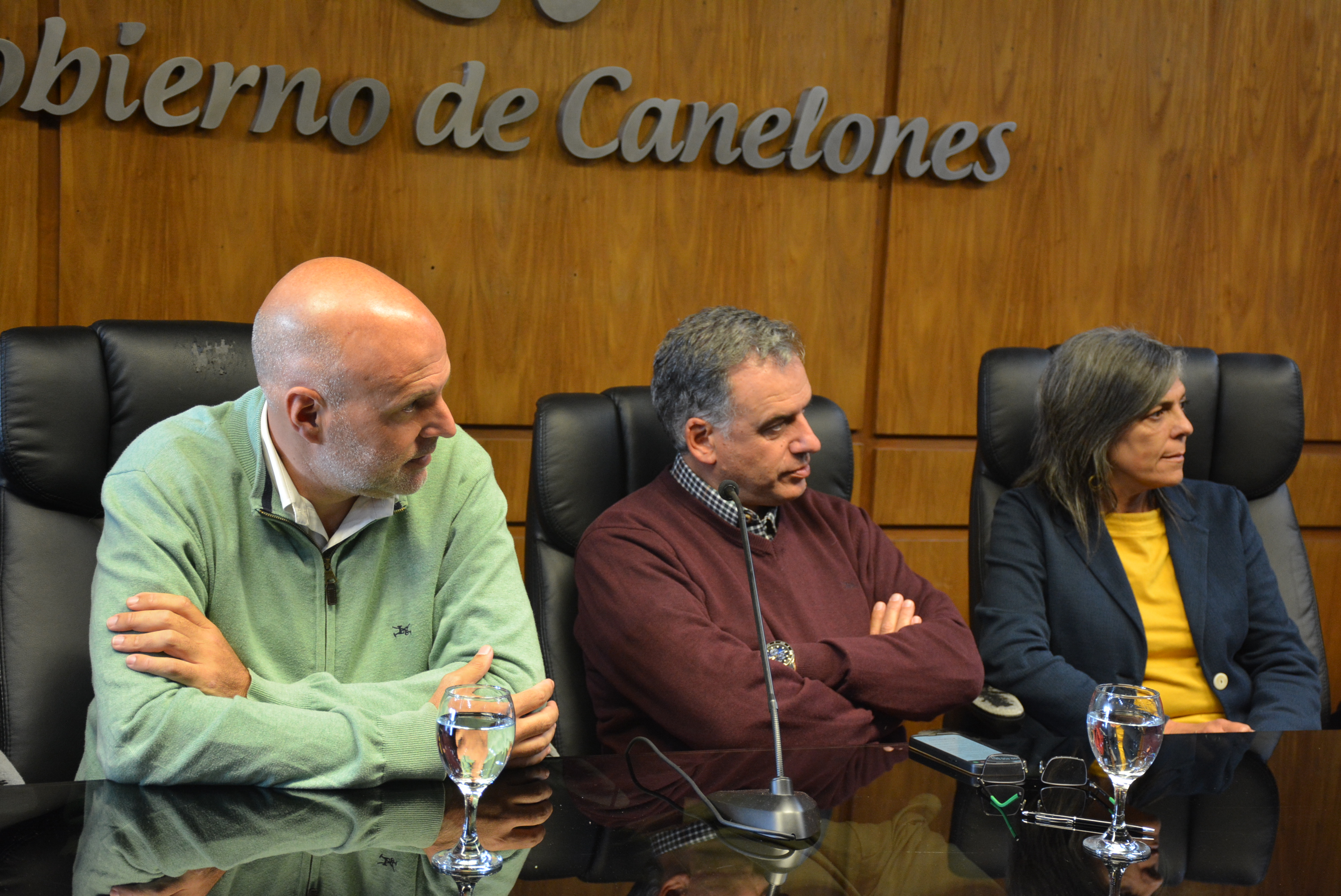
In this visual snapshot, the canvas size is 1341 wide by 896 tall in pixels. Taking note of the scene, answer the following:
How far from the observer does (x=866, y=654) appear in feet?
6.28

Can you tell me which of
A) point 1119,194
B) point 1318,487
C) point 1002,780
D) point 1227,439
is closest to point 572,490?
point 1002,780

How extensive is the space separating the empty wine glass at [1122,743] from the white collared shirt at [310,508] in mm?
959

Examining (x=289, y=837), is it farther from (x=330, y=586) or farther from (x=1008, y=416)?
(x=1008, y=416)

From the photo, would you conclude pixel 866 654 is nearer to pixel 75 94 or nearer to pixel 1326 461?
pixel 75 94

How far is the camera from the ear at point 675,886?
3.48 feet

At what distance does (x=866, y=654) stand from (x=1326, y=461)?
2.50 m

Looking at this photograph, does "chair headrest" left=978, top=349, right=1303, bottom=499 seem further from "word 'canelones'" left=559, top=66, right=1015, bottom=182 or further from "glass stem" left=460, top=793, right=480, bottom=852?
"glass stem" left=460, top=793, right=480, bottom=852

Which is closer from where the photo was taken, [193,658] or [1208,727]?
[193,658]

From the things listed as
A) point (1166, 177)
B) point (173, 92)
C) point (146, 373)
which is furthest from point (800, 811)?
point (1166, 177)

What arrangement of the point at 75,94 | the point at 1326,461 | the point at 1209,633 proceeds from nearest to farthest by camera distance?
the point at 1209,633 < the point at 75,94 < the point at 1326,461

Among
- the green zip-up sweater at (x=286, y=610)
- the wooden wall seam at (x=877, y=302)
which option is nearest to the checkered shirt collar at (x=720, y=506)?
the green zip-up sweater at (x=286, y=610)

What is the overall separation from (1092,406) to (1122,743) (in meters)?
1.23

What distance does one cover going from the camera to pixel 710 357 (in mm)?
2059

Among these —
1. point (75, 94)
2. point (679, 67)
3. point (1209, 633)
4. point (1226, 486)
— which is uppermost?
point (679, 67)
